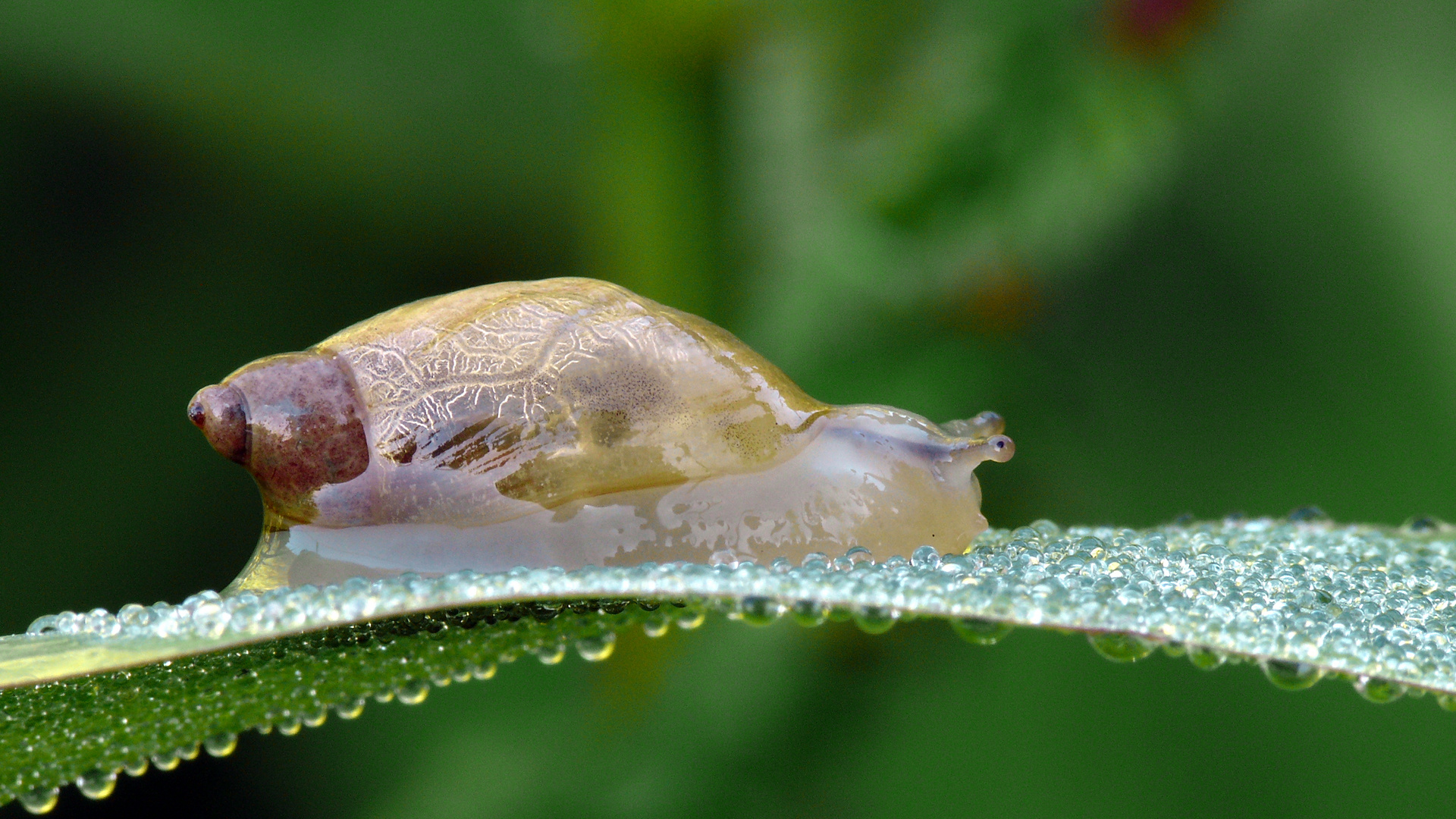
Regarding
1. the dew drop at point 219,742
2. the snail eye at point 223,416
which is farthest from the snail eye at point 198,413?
the dew drop at point 219,742

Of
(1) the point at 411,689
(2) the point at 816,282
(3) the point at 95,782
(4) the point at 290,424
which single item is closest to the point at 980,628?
(1) the point at 411,689

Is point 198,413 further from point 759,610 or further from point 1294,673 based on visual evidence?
point 1294,673

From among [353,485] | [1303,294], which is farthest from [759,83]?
[1303,294]

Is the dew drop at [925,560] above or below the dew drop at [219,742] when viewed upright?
above

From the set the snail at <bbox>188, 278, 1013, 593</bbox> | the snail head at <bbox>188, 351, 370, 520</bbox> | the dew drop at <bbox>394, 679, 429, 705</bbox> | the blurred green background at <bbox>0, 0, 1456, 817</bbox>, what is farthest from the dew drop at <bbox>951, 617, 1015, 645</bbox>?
the blurred green background at <bbox>0, 0, 1456, 817</bbox>

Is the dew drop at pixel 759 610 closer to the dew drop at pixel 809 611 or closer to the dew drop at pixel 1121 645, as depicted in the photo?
the dew drop at pixel 809 611

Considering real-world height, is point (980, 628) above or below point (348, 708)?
above
